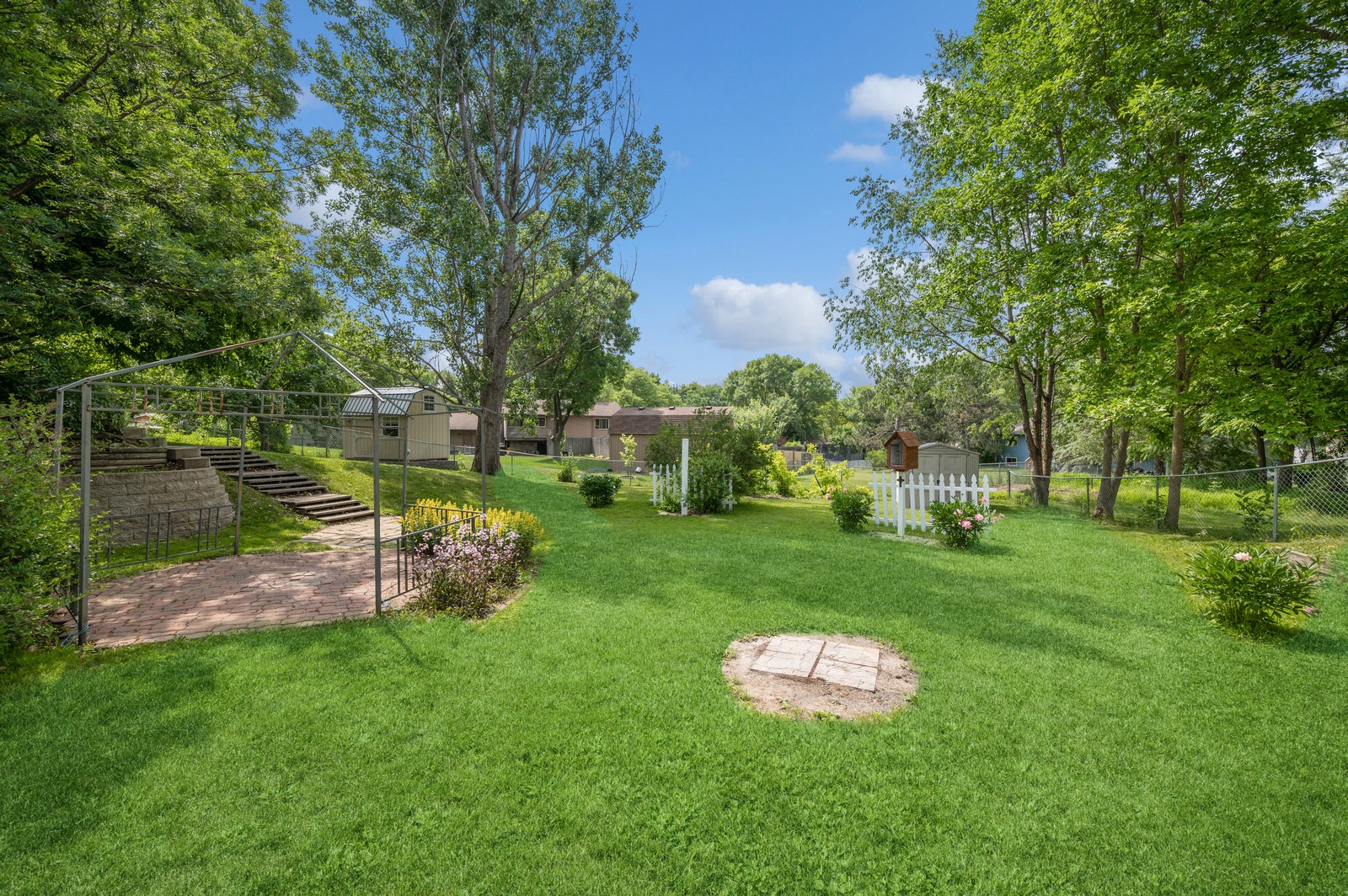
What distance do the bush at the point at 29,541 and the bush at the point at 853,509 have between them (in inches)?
416

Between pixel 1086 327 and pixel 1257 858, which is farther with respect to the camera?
pixel 1086 327

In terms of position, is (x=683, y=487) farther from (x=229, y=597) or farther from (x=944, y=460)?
(x=229, y=597)

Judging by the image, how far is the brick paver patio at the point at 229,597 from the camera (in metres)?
5.52

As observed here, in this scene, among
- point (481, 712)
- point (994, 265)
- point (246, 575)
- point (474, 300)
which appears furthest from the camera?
point (474, 300)

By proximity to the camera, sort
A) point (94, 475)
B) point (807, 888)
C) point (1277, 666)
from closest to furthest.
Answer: point (807, 888), point (1277, 666), point (94, 475)

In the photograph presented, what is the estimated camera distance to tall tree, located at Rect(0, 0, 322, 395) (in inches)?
304

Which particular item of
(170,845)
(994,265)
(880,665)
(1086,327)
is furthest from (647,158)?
(170,845)

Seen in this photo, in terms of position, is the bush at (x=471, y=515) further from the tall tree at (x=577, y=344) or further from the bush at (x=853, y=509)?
the tall tree at (x=577, y=344)

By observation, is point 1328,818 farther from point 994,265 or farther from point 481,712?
point 994,265

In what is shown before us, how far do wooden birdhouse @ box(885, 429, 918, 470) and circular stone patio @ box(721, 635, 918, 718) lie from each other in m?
6.08

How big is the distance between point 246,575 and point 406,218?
11.7m

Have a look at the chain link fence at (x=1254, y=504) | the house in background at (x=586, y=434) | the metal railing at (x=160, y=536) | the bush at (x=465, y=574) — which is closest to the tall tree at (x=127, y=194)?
the metal railing at (x=160, y=536)

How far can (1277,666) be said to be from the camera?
171 inches

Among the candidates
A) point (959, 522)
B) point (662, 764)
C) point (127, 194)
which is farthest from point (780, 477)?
point (127, 194)
